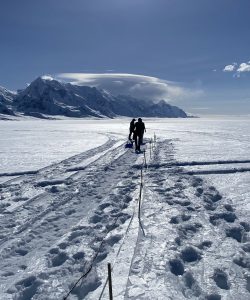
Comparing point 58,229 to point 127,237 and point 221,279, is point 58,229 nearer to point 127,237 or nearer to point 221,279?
point 127,237

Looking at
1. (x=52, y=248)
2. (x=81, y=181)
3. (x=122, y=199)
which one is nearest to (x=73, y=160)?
(x=81, y=181)

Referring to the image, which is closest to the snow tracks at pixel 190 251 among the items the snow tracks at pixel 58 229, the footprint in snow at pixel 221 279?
the footprint in snow at pixel 221 279

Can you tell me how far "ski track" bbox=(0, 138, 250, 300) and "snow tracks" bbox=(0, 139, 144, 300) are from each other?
19 mm

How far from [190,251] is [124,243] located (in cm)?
122

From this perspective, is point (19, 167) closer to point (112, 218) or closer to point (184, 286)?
point (112, 218)

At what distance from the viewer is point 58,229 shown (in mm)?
7203

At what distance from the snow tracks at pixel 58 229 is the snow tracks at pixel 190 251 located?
2.18ft

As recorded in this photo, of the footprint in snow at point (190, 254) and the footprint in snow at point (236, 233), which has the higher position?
the footprint in snow at point (236, 233)

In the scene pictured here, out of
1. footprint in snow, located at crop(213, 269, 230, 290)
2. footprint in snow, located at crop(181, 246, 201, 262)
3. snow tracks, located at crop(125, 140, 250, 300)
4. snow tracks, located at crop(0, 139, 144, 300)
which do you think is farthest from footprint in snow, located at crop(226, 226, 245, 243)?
snow tracks, located at crop(0, 139, 144, 300)

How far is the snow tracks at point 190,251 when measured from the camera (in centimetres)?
482

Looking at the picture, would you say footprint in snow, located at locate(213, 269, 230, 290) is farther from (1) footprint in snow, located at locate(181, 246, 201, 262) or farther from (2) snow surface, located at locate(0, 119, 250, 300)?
(1) footprint in snow, located at locate(181, 246, 201, 262)

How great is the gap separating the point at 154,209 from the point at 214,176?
192 inches

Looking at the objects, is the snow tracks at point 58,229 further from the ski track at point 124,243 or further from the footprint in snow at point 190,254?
the footprint in snow at point 190,254

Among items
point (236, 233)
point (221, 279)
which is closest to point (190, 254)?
point (221, 279)
